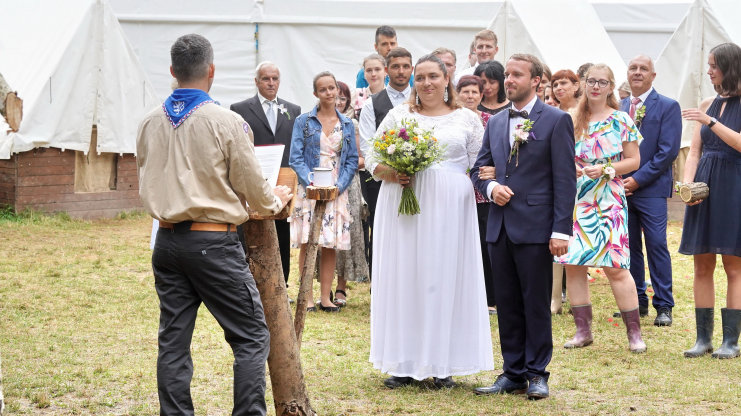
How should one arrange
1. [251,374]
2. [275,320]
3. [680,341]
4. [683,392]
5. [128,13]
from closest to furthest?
[251,374] < [275,320] < [683,392] < [680,341] < [128,13]

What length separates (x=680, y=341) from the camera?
7453 mm

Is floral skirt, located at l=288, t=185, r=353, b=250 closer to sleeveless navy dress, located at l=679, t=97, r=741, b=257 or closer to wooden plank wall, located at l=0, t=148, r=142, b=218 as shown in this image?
sleeveless navy dress, located at l=679, t=97, r=741, b=257

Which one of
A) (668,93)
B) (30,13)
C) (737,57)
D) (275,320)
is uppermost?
(30,13)

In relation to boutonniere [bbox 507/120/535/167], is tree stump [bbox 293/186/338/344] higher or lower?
lower

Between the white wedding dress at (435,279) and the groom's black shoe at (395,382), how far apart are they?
10 cm

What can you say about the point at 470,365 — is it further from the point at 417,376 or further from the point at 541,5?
the point at 541,5

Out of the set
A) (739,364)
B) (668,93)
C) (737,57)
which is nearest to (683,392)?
(739,364)

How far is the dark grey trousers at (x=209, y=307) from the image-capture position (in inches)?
177

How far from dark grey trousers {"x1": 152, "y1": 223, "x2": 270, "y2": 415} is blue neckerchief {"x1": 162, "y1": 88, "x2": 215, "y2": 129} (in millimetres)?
504

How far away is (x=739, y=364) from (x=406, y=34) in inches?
472

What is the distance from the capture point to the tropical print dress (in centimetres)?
709

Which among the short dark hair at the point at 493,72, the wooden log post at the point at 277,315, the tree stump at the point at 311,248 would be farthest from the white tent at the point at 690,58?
the wooden log post at the point at 277,315

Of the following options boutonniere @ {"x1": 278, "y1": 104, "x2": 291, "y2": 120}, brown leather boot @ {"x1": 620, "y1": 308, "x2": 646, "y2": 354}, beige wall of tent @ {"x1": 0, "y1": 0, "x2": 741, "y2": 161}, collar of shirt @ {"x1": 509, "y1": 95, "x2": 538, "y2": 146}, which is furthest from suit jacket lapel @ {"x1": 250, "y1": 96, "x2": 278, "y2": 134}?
beige wall of tent @ {"x1": 0, "y1": 0, "x2": 741, "y2": 161}

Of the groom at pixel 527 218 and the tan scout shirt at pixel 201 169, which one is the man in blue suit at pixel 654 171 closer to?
the groom at pixel 527 218
